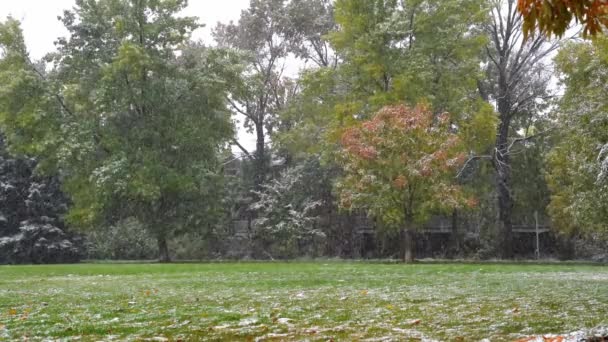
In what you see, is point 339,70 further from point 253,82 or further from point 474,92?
point 474,92

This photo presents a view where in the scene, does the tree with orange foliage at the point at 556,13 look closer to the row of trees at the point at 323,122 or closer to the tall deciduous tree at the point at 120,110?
the row of trees at the point at 323,122

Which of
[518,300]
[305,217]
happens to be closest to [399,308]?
[518,300]

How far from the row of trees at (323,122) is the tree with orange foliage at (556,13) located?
1819cm

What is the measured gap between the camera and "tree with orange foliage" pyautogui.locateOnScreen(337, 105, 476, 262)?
2239cm

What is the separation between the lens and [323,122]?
31.9 m

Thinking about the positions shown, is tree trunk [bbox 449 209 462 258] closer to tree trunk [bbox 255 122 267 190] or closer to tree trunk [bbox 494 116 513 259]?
tree trunk [bbox 494 116 513 259]

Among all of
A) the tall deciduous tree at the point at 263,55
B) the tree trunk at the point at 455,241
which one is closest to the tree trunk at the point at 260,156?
the tall deciduous tree at the point at 263,55

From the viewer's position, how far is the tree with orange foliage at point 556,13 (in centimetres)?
362

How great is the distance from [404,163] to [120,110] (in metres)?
12.7

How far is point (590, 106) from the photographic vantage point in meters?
19.6

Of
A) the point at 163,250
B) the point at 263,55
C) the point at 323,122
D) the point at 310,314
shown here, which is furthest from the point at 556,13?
the point at 263,55

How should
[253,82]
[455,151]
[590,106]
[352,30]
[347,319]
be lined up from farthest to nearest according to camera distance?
[253,82] → [352,30] → [455,151] → [590,106] → [347,319]

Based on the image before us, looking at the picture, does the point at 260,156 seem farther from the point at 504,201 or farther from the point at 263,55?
the point at 504,201

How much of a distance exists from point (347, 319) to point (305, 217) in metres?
25.9
